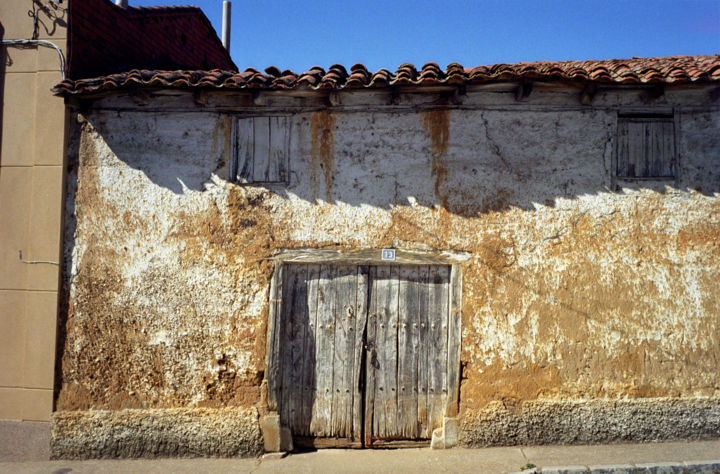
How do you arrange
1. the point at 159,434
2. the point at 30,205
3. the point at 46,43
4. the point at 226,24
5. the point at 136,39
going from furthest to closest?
the point at 226,24 < the point at 136,39 < the point at 46,43 < the point at 30,205 < the point at 159,434

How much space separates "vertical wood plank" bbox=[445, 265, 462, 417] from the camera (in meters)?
5.25

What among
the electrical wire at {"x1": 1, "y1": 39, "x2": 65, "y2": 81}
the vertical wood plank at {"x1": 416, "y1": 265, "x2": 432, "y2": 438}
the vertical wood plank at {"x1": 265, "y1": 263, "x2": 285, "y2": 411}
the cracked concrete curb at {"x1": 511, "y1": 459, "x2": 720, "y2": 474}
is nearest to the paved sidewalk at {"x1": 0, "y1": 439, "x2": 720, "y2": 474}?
the cracked concrete curb at {"x1": 511, "y1": 459, "x2": 720, "y2": 474}

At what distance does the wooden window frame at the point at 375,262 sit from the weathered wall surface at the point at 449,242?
94mm

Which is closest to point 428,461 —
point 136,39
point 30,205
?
point 30,205

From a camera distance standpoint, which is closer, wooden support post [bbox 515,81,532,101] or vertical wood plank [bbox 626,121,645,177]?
wooden support post [bbox 515,81,532,101]

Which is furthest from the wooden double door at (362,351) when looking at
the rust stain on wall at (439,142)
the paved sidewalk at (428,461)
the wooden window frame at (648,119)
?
the wooden window frame at (648,119)

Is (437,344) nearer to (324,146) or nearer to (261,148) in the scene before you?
(324,146)

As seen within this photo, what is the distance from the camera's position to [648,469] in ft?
15.0

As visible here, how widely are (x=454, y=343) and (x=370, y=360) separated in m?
0.94

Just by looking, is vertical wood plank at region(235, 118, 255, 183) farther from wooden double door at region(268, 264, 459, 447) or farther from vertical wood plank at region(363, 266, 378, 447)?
vertical wood plank at region(363, 266, 378, 447)

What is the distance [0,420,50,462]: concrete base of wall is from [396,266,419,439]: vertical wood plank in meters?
3.87

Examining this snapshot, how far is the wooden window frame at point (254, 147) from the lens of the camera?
541 centimetres

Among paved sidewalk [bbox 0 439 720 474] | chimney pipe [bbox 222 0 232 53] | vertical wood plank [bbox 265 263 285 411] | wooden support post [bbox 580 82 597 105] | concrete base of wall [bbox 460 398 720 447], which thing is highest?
chimney pipe [bbox 222 0 232 53]

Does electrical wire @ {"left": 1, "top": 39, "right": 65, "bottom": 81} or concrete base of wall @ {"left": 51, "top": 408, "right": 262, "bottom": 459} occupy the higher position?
electrical wire @ {"left": 1, "top": 39, "right": 65, "bottom": 81}
